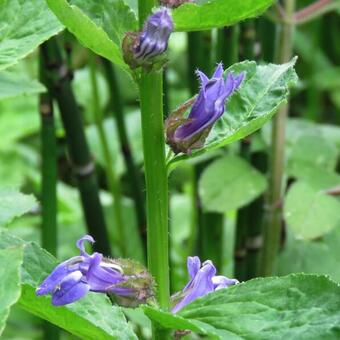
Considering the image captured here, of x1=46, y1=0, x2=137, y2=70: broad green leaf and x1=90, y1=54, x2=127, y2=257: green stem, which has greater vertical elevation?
x1=46, y1=0, x2=137, y2=70: broad green leaf

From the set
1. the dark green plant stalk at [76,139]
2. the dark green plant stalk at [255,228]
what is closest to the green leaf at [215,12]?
the dark green plant stalk at [76,139]

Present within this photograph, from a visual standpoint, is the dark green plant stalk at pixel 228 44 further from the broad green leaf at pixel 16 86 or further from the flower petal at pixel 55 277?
the flower petal at pixel 55 277

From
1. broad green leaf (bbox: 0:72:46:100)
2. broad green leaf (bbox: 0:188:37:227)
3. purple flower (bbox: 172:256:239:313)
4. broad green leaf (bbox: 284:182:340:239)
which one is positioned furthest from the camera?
broad green leaf (bbox: 284:182:340:239)

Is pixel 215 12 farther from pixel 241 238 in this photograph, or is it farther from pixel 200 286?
pixel 241 238

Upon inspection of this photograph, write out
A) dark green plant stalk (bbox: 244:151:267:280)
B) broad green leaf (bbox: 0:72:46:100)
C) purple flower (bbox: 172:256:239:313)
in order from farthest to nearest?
1. dark green plant stalk (bbox: 244:151:267:280)
2. broad green leaf (bbox: 0:72:46:100)
3. purple flower (bbox: 172:256:239:313)

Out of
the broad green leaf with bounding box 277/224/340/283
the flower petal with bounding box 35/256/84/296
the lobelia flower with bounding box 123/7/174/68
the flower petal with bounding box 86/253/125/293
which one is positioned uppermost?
the lobelia flower with bounding box 123/7/174/68

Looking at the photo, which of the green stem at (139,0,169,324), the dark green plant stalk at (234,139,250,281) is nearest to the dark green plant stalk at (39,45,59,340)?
the dark green plant stalk at (234,139,250,281)

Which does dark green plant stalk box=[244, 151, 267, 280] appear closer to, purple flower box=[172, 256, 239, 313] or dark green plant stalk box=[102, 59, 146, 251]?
dark green plant stalk box=[102, 59, 146, 251]
